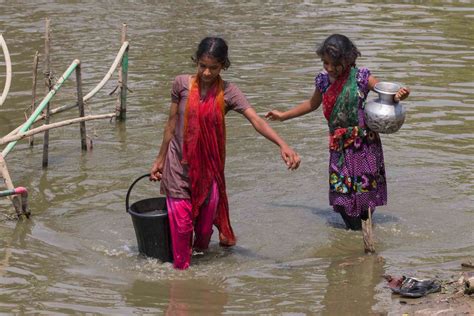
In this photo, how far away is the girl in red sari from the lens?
20.2ft

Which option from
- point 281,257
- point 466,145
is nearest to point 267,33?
point 466,145

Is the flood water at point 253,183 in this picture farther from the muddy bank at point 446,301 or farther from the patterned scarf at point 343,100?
the patterned scarf at point 343,100

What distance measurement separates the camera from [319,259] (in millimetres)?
6875

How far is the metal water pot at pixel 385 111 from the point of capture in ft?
21.4

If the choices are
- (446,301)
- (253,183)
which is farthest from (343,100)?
(253,183)

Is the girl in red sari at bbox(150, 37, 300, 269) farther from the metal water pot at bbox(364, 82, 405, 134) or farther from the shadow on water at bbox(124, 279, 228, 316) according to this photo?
the metal water pot at bbox(364, 82, 405, 134)

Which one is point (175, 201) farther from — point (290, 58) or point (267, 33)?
point (267, 33)

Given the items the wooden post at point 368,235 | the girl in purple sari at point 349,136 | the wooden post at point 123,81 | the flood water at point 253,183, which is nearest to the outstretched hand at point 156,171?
the flood water at point 253,183

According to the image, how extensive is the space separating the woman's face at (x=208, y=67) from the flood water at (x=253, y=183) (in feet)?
4.38

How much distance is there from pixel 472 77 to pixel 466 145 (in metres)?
2.71

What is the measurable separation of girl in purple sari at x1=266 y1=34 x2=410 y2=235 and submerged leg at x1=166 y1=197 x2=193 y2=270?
40.0 inches

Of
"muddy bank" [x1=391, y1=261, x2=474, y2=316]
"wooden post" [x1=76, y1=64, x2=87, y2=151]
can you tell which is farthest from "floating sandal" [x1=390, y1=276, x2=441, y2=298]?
"wooden post" [x1=76, y1=64, x2=87, y2=151]

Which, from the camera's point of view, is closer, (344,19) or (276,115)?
(276,115)

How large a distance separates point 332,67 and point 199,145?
1.11 meters
